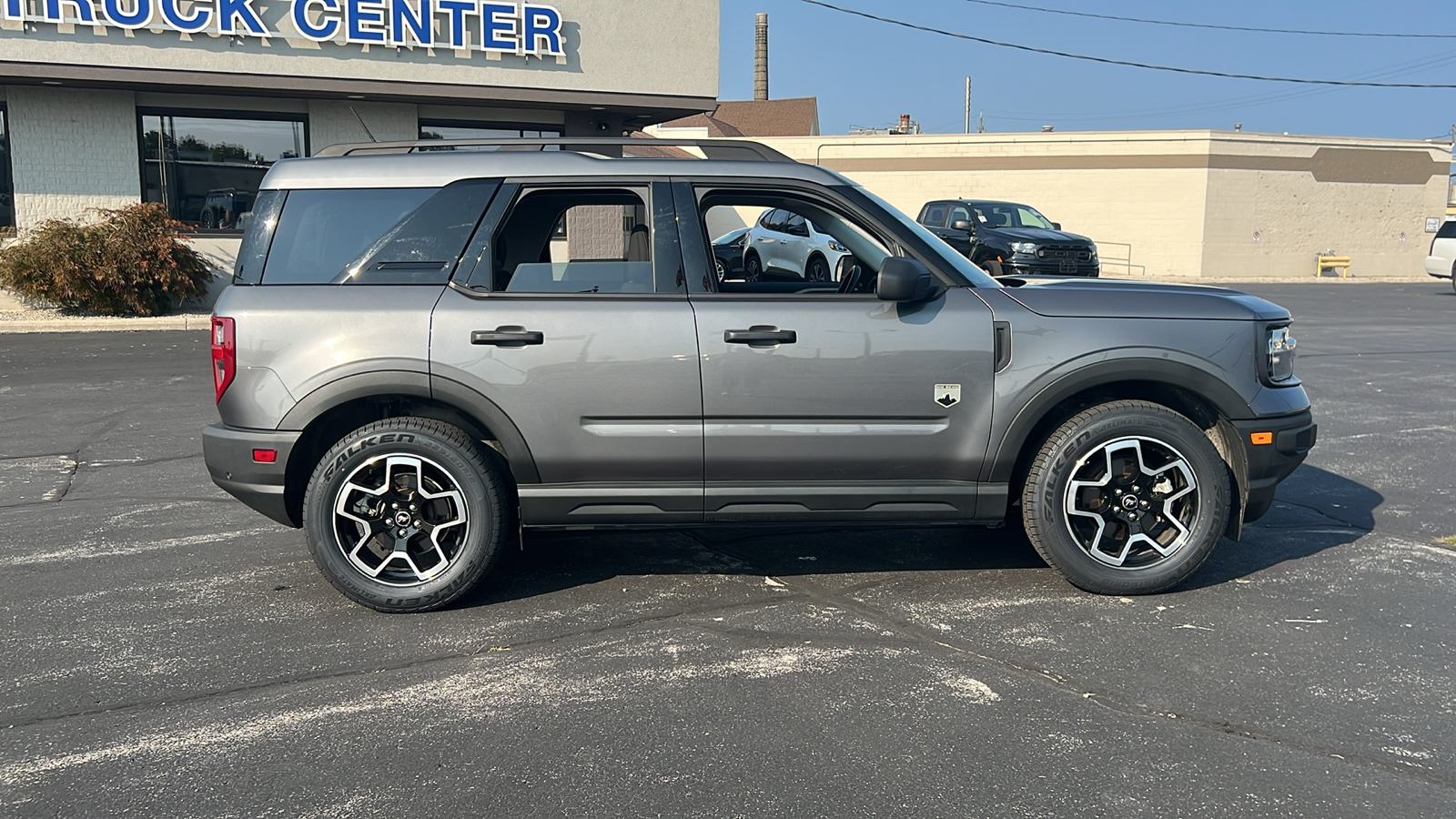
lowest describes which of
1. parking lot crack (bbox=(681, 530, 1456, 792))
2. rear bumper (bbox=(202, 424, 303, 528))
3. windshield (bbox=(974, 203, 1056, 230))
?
parking lot crack (bbox=(681, 530, 1456, 792))

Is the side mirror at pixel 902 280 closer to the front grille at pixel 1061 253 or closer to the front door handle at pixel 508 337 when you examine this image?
the front door handle at pixel 508 337

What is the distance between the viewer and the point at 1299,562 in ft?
18.0

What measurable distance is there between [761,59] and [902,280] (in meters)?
61.2

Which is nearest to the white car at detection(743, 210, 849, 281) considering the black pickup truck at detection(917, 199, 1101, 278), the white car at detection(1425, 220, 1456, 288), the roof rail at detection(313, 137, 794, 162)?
the black pickup truck at detection(917, 199, 1101, 278)

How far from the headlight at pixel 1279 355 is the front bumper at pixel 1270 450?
7.6 inches

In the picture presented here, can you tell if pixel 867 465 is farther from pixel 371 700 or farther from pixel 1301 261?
pixel 1301 261

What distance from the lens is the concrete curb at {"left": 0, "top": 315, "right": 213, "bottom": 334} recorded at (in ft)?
Answer: 52.0

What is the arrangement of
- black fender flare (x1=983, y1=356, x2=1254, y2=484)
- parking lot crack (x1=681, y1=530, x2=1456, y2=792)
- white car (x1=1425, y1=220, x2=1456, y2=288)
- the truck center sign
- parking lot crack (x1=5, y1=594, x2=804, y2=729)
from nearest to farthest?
1. parking lot crack (x1=681, y1=530, x2=1456, y2=792)
2. parking lot crack (x1=5, y1=594, x2=804, y2=729)
3. black fender flare (x1=983, y1=356, x2=1254, y2=484)
4. the truck center sign
5. white car (x1=1425, y1=220, x2=1456, y2=288)

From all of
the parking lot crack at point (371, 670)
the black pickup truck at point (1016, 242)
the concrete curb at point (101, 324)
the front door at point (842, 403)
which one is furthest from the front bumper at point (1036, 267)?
the parking lot crack at point (371, 670)

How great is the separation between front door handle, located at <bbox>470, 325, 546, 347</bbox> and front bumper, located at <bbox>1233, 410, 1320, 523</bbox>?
3.10 meters

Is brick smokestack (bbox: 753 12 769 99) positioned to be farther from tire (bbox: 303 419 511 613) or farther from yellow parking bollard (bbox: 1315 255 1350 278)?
tire (bbox: 303 419 511 613)

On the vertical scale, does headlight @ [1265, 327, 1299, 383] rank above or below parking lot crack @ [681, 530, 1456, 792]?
above

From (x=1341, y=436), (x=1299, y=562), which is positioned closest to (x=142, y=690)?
(x=1299, y=562)

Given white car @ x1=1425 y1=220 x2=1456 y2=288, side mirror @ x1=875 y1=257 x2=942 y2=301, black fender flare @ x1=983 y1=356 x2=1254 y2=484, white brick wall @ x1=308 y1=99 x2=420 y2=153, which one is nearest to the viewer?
side mirror @ x1=875 y1=257 x2=942 y2=301
